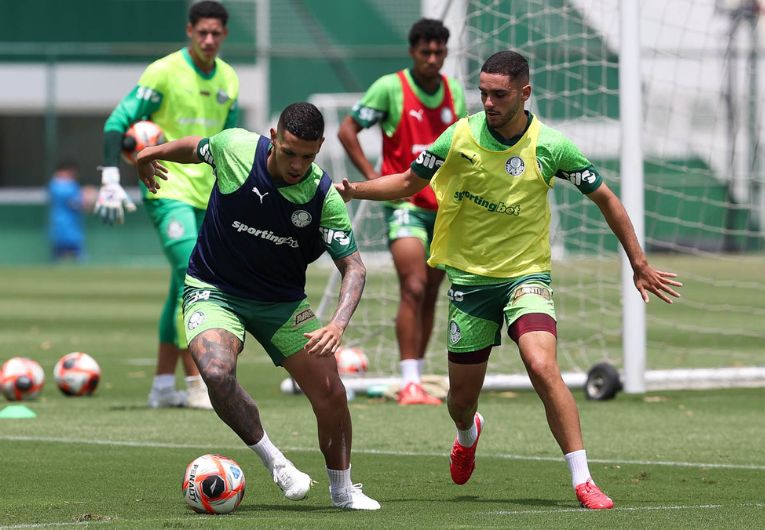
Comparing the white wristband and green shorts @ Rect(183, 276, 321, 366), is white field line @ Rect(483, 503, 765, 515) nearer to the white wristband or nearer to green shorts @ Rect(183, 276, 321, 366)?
green shorts @ Rect(183, 276, 321, 366)

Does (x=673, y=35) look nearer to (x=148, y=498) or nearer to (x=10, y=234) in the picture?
(x=148, y=498)

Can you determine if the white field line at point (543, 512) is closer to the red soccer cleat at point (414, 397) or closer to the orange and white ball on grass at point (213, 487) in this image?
the orange and white ball on grass at point (213, 487)

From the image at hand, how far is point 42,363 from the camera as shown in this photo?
14.0m

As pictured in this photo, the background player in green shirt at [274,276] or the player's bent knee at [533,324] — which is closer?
the background player in green shirt at [274,276]

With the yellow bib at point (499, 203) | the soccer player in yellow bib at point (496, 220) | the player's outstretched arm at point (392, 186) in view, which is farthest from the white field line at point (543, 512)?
the player's outstretched arm at point (392, 186)

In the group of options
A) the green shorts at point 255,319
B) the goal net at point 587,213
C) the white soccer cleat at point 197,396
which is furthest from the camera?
the goal net at point 587,213

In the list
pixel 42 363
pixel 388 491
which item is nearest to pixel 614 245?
pixel 42 363

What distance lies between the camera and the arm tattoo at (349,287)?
656 cm

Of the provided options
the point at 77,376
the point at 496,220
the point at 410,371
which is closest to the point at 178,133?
the point at 77,376

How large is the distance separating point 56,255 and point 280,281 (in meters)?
27.0

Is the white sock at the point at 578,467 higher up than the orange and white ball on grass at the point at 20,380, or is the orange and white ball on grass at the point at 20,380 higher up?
the white sock at the point at 578,467

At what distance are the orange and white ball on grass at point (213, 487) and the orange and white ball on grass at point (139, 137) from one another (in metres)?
4.21

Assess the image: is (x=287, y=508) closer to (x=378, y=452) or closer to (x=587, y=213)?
(x=378, y=452)

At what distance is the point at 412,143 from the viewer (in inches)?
440
